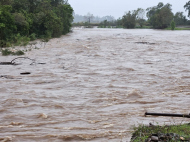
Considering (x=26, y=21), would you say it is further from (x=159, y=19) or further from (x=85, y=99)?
(x=159, y=19)

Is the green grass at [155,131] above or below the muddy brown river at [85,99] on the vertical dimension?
above

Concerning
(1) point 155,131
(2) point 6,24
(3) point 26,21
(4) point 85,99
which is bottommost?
(4) point 85,99

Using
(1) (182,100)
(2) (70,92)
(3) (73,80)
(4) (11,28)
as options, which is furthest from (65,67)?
(4) (11,28)

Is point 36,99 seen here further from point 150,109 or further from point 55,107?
point 150,109

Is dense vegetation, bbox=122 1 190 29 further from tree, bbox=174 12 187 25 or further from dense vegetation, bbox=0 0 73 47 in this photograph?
dense vegetation, bbox=0 0 73 47

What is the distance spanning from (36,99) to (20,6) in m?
27.2

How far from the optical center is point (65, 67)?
14.7m

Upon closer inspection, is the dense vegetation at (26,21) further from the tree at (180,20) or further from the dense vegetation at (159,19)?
the tree at (180,20)

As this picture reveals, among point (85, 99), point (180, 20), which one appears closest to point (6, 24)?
point (85, 99)

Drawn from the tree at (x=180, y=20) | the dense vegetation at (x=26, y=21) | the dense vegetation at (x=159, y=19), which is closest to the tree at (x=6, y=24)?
the dense vegetation at (x=26, y=21)

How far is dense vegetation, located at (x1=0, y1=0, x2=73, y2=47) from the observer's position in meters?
26.1

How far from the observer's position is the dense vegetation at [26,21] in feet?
85.5

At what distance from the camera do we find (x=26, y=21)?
3088cm

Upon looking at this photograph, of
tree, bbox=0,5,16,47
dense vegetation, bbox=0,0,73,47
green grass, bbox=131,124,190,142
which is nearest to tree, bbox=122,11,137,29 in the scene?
dense vegetation, bbox=0,0,73,47
